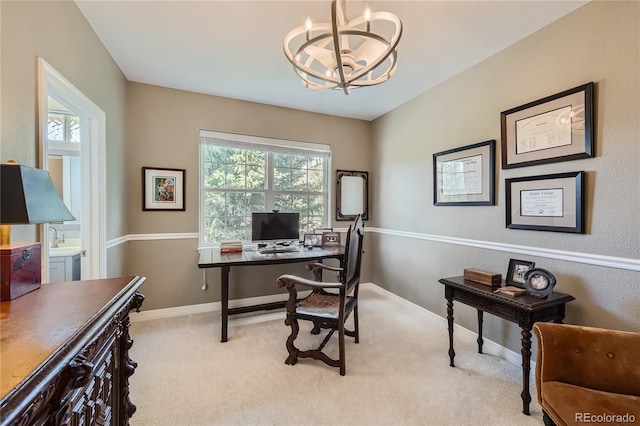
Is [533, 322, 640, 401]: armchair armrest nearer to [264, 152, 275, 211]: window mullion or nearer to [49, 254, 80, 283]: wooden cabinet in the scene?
[264, 152, 275, 211]: window mullion

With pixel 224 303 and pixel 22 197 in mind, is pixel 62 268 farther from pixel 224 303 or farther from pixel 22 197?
pixel 22 197

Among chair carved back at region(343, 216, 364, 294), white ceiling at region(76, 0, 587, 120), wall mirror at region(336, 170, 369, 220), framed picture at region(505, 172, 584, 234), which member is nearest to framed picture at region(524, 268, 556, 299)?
framed picture at region(505, 172, 584, 234)

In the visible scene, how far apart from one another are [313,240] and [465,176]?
1925 mm

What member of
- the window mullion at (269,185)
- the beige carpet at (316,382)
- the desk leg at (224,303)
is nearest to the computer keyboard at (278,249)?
the desk leg at (224,303)

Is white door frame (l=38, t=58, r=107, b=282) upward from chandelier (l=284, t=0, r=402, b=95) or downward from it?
downward

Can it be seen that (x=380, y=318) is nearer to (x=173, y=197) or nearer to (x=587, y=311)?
(x=587, y=311)

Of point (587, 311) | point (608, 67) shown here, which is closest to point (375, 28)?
point (608, 67)

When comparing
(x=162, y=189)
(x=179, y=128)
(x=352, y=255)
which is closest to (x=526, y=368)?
(x=352, y=255)

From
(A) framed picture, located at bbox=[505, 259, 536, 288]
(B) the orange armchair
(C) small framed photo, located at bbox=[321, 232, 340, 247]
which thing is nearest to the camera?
(B) the orange armchair

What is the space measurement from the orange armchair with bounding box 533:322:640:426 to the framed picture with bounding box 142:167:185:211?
135 inches

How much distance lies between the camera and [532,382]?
6.41 ft

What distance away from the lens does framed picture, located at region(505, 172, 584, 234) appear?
184 cm

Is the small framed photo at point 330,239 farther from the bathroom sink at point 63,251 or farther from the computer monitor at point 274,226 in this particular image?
the bathroom sink at point 63,251

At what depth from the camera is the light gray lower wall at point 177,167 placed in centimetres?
298
